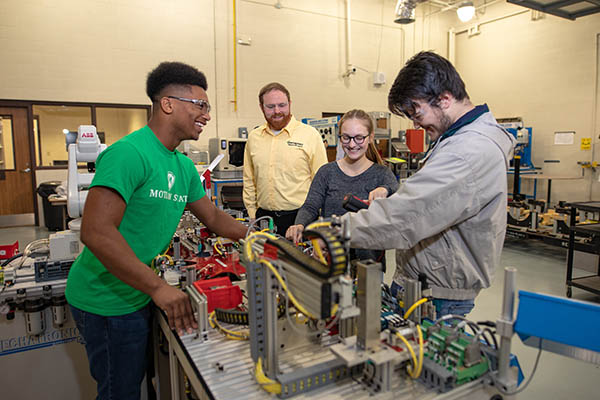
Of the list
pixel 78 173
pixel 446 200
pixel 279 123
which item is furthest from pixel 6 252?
pixel 446 200

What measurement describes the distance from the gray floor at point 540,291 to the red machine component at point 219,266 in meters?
1.06

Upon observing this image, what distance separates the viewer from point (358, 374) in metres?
0.94

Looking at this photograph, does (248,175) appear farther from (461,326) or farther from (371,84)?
(371,84)

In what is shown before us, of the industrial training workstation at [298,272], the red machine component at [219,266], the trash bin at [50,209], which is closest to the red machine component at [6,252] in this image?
the industrial training workstation at [298,272]

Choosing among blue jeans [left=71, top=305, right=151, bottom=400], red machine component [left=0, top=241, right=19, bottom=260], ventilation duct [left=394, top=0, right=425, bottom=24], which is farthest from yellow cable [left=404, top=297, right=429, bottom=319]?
ventilation duct [left=394, top=0, right=425, bottom=24]

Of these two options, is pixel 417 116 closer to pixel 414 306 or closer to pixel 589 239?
pixel 414 306

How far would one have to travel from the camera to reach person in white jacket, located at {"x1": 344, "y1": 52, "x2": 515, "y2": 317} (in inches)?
41.3

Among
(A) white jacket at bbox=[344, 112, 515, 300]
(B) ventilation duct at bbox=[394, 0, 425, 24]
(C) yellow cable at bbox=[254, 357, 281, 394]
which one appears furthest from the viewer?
(B) ventilation duct at bbox=[394, 0, 425, 24]

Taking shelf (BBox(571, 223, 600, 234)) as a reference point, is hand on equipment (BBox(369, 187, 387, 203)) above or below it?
above

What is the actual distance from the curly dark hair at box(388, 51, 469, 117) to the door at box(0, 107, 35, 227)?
6508mm

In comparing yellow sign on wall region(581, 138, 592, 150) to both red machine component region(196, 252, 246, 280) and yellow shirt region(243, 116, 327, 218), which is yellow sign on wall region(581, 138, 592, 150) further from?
red machine component region(196, 252, 246, 280)

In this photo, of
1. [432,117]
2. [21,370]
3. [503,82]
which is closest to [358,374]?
[432,117]

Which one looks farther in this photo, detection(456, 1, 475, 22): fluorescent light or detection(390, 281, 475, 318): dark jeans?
detection(456, 1, 475, 22): fluorescent light

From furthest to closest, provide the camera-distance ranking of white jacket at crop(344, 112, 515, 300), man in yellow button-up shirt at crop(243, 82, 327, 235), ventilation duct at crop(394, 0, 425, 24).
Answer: ventilation duct at crop(394, 0, 425, 24)
man in yellow button-up shirt at crop(243, 82, 327, 235)
white jacket at crop(344, 112, 515, 300)
